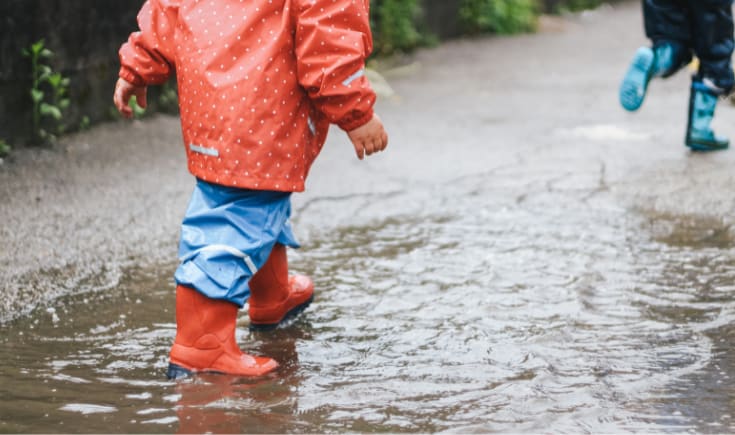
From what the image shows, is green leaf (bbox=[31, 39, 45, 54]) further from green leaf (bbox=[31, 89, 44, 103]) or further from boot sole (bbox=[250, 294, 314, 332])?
boot sole (bbox=[250, 294, 314, 332])

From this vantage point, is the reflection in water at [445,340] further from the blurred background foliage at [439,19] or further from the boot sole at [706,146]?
the blurred background foliage at [439,19]

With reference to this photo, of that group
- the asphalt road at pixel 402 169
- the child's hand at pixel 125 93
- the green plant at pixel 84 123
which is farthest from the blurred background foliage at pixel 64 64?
the child's hand at pixel 125 93

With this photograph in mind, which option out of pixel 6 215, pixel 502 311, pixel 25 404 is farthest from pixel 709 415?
pixel 6 215

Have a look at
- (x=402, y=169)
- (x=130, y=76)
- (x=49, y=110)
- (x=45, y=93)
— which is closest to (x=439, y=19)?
(x=402, y=169)

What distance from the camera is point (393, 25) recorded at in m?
8.03

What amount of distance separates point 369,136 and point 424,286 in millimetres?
853

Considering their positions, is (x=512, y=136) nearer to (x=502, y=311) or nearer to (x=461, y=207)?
(x=461, y=207)

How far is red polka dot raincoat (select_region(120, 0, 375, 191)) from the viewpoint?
233 cm

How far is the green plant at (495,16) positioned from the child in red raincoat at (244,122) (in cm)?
700

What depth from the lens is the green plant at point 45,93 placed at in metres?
4.56

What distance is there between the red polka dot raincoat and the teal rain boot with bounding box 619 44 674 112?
237cm

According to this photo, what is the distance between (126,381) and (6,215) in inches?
63.0

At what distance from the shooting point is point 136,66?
8.48ft

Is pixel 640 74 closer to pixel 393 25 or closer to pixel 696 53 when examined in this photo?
pixel 696 53
